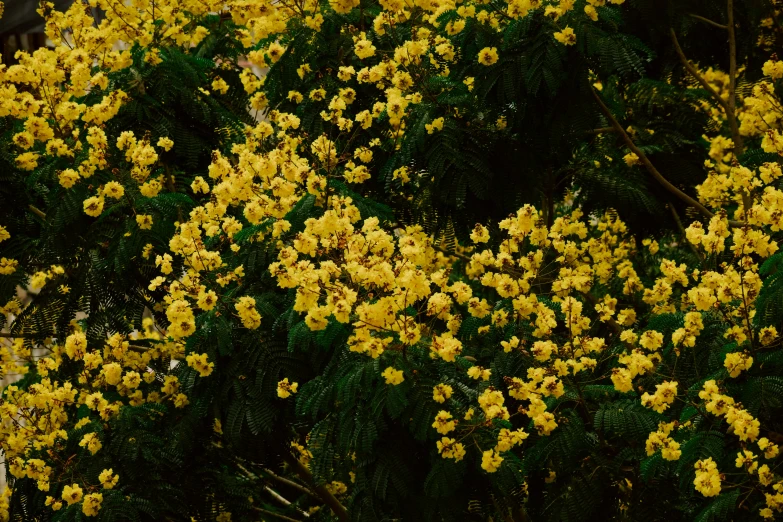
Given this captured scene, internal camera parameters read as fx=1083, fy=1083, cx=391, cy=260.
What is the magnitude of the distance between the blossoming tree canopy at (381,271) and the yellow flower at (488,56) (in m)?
0.01

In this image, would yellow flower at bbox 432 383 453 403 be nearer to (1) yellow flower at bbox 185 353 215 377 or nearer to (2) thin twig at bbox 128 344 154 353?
(1) yellow flower at bbox 185 353 215 377

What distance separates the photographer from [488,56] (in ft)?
22.0

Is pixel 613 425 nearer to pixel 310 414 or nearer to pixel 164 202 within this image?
pixel 310 414

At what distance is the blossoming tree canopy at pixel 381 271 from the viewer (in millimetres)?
5520

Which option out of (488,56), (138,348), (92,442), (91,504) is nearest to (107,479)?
(91,504)

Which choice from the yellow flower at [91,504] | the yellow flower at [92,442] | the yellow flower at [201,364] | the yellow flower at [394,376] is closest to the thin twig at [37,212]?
the yellow flower at [92,442]

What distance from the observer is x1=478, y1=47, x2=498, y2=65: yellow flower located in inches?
263

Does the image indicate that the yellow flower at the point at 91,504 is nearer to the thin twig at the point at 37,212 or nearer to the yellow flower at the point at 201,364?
the yellow flower at the point at 201,364

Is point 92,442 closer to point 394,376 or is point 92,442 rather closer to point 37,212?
point 37,212

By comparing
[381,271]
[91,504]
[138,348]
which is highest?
[381,271]

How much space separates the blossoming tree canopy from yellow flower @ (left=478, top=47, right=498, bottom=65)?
0.04ft

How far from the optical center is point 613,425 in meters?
5.85

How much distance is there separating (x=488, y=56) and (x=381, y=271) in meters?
2.06

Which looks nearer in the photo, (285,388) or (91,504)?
(285,388)
